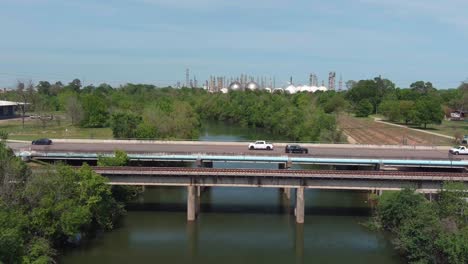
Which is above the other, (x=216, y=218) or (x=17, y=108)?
(x=17, y=108)

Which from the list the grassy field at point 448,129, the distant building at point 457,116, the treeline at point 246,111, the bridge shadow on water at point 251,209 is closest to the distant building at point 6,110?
the treeline at point 246,111

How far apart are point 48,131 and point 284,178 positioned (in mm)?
61172

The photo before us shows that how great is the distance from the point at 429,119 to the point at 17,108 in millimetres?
Answer: 106306

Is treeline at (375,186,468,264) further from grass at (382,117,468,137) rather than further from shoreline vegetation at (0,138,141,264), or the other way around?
grass at (382,117,468,137)

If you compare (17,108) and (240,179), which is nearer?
(240,179)

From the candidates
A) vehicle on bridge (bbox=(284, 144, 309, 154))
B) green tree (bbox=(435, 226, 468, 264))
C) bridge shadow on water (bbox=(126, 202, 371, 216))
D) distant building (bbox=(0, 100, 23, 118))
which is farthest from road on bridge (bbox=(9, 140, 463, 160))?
distant building (bbox=(0, 100, 23, 118))

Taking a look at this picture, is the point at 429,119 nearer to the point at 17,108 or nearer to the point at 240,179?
the point at 240,179

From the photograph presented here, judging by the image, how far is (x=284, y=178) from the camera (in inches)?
1668

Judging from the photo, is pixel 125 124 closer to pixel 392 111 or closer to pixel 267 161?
pixel 267 161

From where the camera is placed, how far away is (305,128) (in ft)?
281

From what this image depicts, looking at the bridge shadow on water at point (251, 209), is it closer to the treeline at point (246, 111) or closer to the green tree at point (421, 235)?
the green tree at point (421, 235)

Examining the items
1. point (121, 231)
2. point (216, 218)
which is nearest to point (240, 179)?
point (216, 218)

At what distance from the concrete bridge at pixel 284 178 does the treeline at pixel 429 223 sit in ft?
8.02

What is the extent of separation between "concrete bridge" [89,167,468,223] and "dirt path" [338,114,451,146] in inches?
1465
